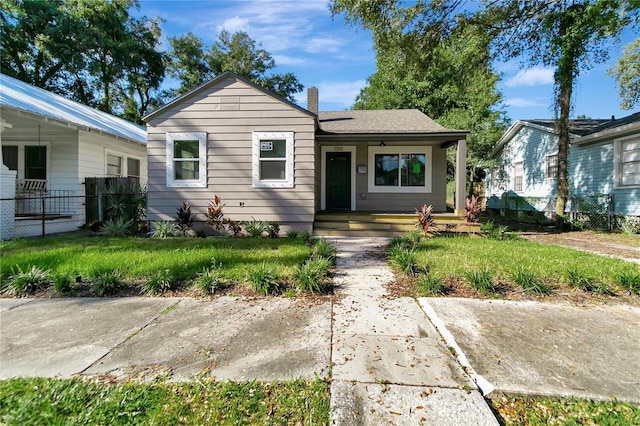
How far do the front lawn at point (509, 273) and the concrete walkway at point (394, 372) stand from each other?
926mm

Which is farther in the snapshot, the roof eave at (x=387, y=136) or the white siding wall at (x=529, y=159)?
the white siding wall at (x=529, y=159)

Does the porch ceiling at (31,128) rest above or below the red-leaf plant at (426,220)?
above

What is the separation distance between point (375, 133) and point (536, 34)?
686cm

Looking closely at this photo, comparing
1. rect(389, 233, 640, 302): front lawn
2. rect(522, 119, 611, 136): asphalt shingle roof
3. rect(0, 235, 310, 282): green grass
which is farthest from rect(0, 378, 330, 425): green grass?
rect(522, 119, 611, 136): asphalt shingle roof

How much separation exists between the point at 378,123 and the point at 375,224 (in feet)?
13.3

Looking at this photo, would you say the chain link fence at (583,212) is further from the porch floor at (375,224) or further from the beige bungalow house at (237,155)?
the beige bungalow house at (237,155)

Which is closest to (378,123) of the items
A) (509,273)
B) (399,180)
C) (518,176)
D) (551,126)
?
(399,180)

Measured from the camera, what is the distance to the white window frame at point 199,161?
28.7ft

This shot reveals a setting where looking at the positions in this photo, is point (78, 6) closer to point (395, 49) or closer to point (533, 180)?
point (395, 49)

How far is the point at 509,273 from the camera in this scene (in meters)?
4.68

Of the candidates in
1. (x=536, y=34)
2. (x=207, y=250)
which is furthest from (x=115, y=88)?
(x=536, y=34)

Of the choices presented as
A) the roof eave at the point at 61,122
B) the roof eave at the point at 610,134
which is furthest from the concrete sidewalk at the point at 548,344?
the roof eave at the point at 61,122

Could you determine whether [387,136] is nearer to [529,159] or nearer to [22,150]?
[529,159]

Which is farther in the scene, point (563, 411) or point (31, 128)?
point (31, 128)
